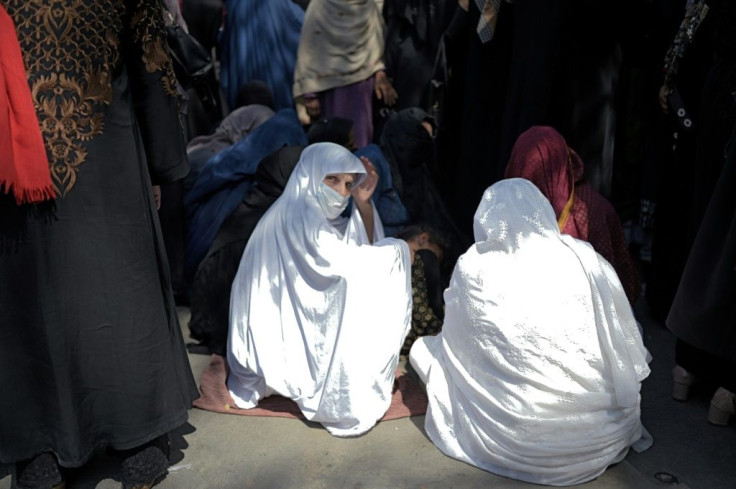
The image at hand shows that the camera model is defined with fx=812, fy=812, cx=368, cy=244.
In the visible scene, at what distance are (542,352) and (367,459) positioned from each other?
0.75 metres

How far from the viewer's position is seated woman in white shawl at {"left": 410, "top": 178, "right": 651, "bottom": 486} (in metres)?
2.69

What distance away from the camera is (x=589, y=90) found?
3.91 m

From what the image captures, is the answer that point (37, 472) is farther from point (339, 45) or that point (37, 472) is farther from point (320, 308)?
point (339, 45)

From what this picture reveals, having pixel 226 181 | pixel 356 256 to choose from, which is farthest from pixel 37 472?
pixel 226 181

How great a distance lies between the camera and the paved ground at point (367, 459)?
2.76 m

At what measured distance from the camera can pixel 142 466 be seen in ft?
8.66

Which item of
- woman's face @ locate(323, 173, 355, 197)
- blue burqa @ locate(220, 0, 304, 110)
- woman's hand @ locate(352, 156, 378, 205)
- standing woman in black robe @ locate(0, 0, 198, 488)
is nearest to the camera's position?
standing woman in black robe @ locate(0, 0, 198, 488)

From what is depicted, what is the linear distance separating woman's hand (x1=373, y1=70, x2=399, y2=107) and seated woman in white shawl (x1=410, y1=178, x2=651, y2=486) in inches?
95.2

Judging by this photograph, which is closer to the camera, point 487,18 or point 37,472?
point 37,472

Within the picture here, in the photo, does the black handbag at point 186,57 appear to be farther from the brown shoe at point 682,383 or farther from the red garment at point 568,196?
the brown shoe at point 682,383

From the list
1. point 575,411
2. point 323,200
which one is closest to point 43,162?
point 323,200

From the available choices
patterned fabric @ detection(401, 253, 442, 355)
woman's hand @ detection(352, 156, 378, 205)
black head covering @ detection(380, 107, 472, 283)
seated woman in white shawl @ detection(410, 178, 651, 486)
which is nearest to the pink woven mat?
patterned fabric @ detection(401, 253, 442, 355)

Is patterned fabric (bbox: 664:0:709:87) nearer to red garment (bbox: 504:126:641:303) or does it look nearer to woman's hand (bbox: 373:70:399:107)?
red garment (bbox: 504:126:641:303)

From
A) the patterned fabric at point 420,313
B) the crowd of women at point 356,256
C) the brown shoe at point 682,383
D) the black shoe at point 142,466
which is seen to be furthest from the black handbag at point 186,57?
the brown shoe at point 682,383
